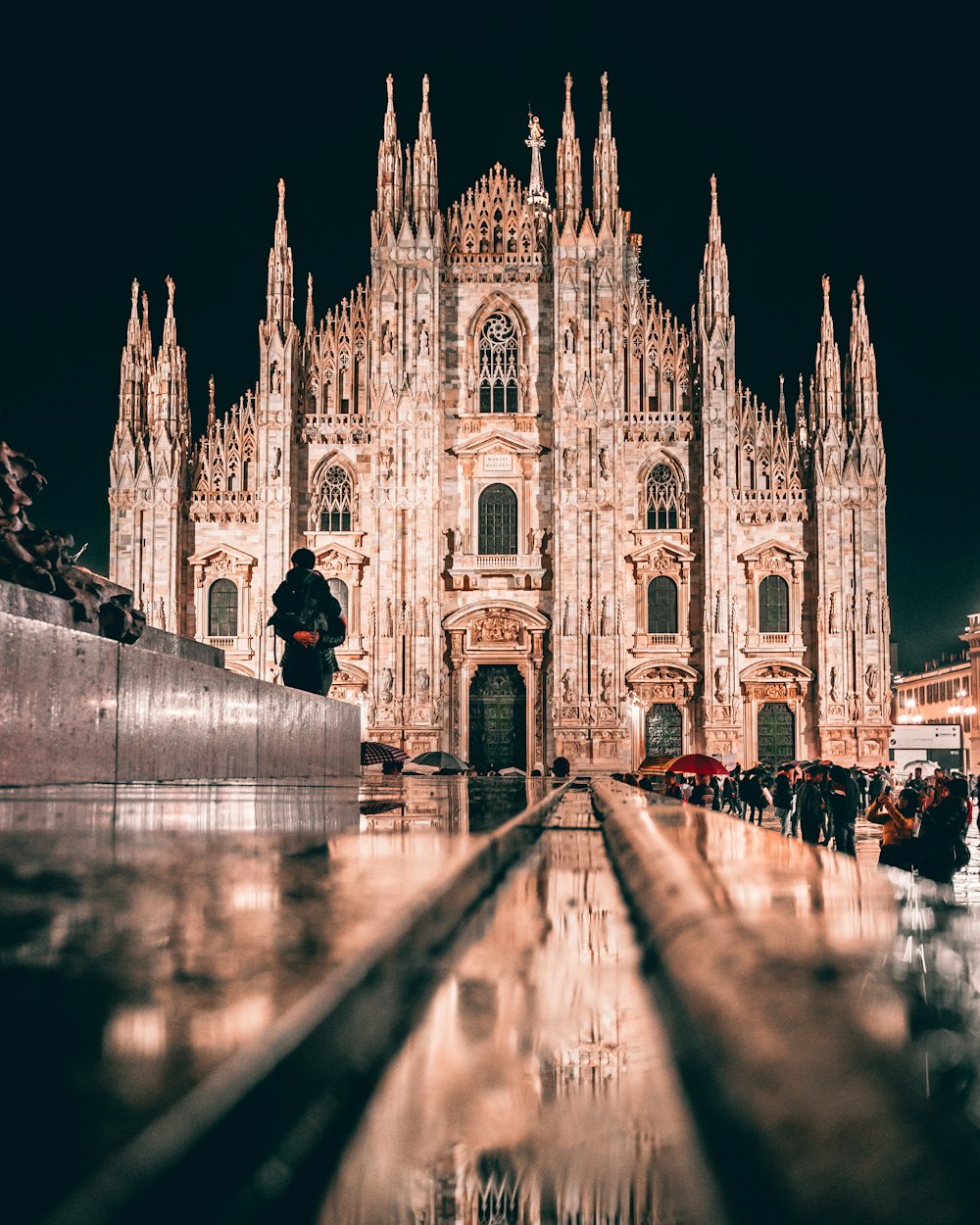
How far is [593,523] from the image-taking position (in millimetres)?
27172

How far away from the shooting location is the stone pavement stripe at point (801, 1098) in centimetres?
47

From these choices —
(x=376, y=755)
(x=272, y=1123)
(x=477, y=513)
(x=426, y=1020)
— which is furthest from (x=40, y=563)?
(x=477, y=513)

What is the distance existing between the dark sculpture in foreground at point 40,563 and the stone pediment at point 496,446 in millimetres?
23571

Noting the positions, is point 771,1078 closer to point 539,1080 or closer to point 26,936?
point 539,1080

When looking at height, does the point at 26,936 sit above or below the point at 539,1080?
above

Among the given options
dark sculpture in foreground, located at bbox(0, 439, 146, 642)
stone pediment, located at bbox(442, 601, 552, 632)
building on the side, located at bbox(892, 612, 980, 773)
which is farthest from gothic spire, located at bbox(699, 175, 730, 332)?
building on the side, located at bbox(892, 612, 980, 773)

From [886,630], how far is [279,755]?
75.7ft

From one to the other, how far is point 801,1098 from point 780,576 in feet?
92.7

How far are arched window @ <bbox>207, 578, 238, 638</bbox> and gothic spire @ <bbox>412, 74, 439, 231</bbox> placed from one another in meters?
10.1

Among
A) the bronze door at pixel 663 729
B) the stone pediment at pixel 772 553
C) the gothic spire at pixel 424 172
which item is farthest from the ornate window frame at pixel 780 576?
the gothic spire at pixel 424 172

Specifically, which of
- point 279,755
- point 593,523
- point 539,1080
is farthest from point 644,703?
point 539,1080

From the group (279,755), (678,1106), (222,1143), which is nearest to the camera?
(222,1143)

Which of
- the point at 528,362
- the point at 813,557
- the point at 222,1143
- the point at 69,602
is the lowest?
the point at 222,1143

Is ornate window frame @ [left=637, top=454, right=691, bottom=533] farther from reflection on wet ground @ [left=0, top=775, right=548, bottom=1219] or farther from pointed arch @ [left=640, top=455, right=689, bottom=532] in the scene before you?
reflection on wet ground @ [left=0, top=775, right=548, bottom=1219]
